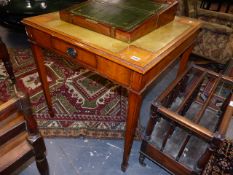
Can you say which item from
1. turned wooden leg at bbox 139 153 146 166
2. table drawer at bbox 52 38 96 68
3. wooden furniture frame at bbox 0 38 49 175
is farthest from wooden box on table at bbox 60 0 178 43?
turned wooden leg at bbox 139 153 146 166

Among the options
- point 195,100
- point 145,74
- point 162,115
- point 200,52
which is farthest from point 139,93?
point 200,52

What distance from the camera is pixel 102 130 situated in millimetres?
1820

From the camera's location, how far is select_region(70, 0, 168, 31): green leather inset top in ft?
3.92

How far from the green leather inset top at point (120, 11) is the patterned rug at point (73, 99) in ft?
3.07

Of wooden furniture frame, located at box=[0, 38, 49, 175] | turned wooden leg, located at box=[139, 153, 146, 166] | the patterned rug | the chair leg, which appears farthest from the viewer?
the patterned rug

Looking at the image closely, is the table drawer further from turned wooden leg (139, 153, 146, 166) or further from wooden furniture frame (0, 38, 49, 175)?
turned wooden leg (139, 153, 146, 166)

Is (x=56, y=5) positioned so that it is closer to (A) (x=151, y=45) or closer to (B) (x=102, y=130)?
(B) (x=102, y=130)

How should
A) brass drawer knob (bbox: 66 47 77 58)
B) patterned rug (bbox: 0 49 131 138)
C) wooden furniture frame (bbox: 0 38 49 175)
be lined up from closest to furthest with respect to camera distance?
wooden furniture frame (bbox: 0 38 49 175)
brass drawer knob (bbox: 66 47 77 58)
patterned rug (bbox: 0 49 131 138)

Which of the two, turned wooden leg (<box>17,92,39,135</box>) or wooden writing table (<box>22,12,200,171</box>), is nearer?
turned wooden leg (<box>17,92,39,135</box>)

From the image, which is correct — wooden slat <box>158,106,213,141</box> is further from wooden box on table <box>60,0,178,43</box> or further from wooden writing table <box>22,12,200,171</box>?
wooden box on table <box>60,0,178,43</box>

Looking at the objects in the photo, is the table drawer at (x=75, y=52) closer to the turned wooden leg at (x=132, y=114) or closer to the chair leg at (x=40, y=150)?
the turned wooden leg at (x=132, y=114)

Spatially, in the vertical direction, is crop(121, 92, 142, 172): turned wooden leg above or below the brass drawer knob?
below

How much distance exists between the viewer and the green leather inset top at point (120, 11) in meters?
1.20

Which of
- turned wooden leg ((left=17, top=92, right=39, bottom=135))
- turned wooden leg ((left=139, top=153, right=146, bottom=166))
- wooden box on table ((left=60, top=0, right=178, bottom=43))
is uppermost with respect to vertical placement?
wooden box on table ((left=60, top=0, right=178, bottom=43))
